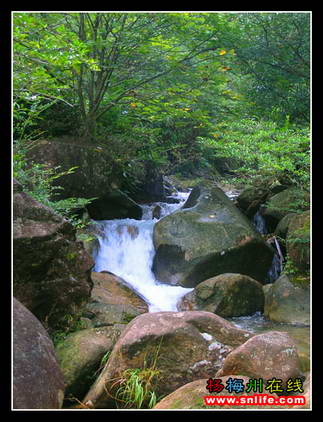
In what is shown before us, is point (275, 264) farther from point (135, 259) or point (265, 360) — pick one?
point (265, 360)

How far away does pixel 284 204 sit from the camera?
8.58 meters

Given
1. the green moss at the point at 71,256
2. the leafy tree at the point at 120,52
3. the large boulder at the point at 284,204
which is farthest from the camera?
the large boulder at the point at 284,204

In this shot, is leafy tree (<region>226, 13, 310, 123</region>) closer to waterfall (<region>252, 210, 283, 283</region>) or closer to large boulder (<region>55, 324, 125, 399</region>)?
waterfall (<region>252, 210, 283, 283</region>)

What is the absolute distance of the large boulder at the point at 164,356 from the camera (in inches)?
150

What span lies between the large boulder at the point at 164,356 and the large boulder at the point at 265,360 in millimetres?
462

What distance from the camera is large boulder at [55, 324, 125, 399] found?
4.05 metres

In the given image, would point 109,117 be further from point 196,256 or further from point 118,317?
point 118,317

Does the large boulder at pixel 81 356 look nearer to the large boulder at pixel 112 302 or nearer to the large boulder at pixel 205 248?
the large boulder at pixel 112 302

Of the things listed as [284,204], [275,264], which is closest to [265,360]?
[275,264]

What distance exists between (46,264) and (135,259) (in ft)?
13.2

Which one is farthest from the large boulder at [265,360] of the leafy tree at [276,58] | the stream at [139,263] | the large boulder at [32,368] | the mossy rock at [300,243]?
the leafy tree at [276,58]

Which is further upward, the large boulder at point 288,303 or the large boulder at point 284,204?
the large boulder at point 284,204

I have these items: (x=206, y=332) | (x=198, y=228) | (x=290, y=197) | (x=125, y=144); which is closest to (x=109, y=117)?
(x=125, y=144)

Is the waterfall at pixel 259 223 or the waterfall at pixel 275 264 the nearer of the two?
the waterfall at pixel 275 264
